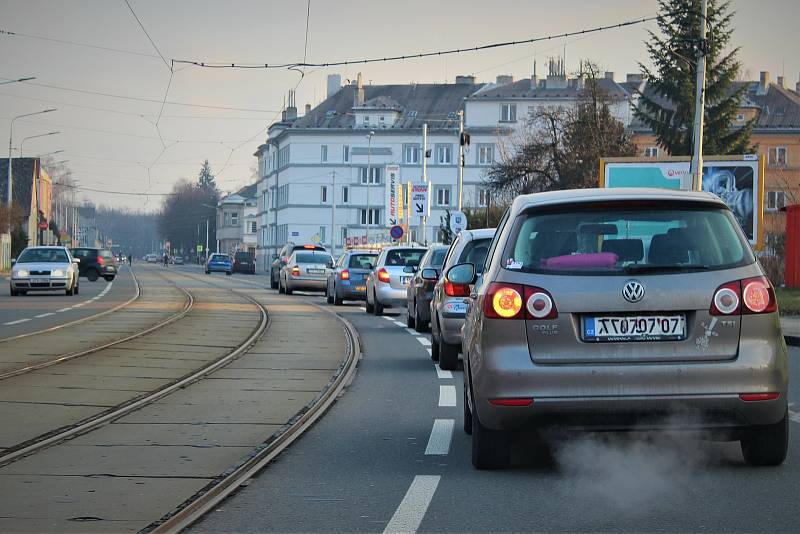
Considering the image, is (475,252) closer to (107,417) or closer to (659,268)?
(107,417)

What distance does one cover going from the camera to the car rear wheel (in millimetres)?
15414

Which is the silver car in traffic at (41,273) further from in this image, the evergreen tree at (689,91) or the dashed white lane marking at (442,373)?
the evergreen tree at (689,91)

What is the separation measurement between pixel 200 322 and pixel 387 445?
56.2 feet

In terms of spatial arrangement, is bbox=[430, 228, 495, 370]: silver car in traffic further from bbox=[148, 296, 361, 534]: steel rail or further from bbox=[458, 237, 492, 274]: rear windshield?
bbox=[148, 296, 361, 534]: steel rail

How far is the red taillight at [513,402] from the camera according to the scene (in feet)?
23.7

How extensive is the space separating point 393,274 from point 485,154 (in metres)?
86.7

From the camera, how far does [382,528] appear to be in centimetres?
615

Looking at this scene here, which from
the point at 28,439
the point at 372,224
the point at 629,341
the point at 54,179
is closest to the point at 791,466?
the point at 629,341

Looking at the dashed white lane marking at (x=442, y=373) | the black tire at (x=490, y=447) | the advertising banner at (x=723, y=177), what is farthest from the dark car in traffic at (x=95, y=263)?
the black tire at (x=490, y=447)

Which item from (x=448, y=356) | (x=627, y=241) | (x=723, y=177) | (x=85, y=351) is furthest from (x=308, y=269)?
(x=627, y=241)

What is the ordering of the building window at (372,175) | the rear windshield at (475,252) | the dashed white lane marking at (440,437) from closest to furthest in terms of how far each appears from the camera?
the dashed white lane marking at (440,437), the rear windshield at (475,252), the building window at (372,175)

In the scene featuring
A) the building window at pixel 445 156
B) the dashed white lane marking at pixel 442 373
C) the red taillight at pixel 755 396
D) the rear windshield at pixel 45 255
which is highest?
the building window at pixel 445 156

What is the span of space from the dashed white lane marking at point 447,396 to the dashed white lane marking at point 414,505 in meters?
4.06

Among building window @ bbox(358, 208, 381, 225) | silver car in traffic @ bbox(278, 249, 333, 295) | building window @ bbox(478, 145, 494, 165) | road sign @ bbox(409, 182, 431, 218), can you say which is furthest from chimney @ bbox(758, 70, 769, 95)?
silver car in traffic @ bbox(278, 249, 333, 295)
